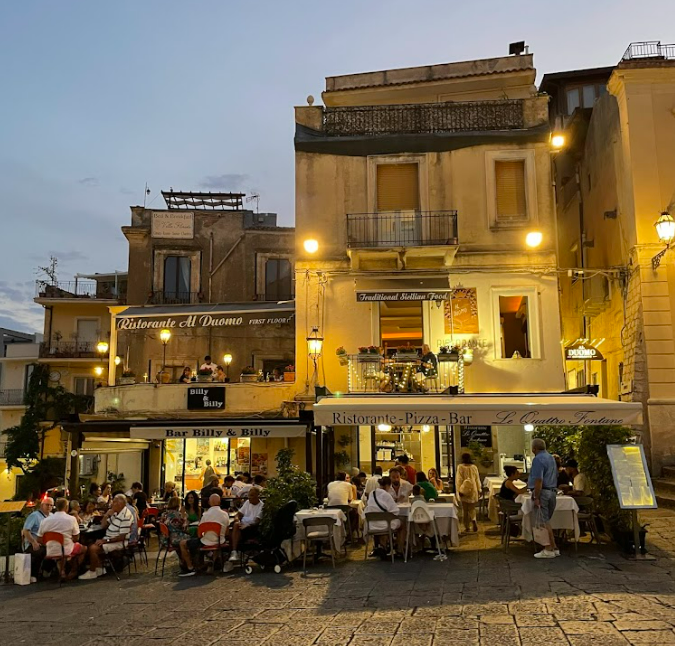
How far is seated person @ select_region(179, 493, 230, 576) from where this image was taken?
10.7 metres

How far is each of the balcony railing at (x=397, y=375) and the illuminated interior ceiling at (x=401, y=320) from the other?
1.77m

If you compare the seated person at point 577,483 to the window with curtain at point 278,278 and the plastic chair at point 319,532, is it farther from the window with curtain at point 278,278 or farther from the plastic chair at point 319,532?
the window with curtain at point 278,278

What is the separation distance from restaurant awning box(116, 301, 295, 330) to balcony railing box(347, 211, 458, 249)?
2.81 meters

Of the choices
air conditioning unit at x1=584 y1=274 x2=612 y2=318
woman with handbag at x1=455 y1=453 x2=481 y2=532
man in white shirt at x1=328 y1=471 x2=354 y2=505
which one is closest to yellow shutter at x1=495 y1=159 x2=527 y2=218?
air conditioning unit at x1=584 y1=274 x2=612 y2=318

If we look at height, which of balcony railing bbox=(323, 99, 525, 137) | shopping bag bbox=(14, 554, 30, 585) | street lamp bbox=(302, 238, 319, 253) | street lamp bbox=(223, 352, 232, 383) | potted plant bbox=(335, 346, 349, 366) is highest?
balcony railing bbox=(323, 99, 525, 137)

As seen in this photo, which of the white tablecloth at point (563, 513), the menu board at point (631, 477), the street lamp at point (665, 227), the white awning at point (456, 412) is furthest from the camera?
the street lamp at point (665, 227)

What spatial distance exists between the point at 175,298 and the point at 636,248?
16.2 m

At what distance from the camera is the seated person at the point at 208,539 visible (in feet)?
35.1

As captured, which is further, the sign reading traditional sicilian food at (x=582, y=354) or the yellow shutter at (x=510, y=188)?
the yellow shutter at (x=510, y=188)

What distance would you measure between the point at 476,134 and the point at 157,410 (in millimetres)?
10722

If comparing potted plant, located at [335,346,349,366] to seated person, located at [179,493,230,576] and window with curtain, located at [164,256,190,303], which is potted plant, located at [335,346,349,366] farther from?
window with curtain, located at [164,256,190,303]

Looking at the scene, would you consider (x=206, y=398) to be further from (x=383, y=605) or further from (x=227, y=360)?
(x=383, y=605)

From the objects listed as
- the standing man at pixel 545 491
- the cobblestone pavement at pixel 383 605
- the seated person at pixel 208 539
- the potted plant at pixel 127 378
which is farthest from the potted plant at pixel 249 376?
the standing man at pixel 545 491

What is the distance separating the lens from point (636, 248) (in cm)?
1658
